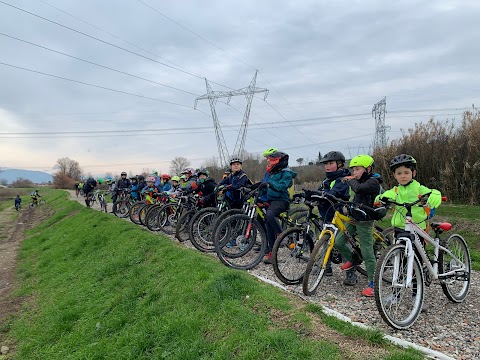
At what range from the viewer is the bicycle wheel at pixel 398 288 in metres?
3.48

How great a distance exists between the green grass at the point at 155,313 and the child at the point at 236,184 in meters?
1.30

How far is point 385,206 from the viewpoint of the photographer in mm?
4262

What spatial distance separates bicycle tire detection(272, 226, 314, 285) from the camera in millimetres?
5023

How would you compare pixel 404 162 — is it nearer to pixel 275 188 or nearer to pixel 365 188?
pixel 365 188

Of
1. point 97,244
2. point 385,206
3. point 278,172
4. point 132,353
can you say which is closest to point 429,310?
point 385,206

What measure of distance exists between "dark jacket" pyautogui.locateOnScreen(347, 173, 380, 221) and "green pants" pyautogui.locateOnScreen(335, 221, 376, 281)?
0.15m

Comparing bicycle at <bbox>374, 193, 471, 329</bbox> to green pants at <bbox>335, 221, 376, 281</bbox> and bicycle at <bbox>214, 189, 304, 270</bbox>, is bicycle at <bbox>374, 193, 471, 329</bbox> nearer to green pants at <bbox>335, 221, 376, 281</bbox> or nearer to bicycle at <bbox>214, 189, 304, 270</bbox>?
green pants at <bbox>335, 221, 376, 281</bbox>

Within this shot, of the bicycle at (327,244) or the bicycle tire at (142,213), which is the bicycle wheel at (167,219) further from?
the bicycle at (327,244)

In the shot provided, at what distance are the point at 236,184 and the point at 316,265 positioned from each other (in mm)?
2998

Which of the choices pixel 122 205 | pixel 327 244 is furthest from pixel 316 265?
pixel 122 205

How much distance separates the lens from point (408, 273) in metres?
3.62

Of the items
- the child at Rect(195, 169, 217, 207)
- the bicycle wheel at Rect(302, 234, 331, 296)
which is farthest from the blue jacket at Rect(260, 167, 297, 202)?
the child at Rect(195, 169, 217, 207)

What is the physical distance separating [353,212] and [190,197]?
203 inches

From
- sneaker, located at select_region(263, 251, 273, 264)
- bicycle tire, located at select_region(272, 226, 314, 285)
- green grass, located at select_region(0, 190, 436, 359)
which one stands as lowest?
green grass, located at select_region(0, 190, 436, 359)
